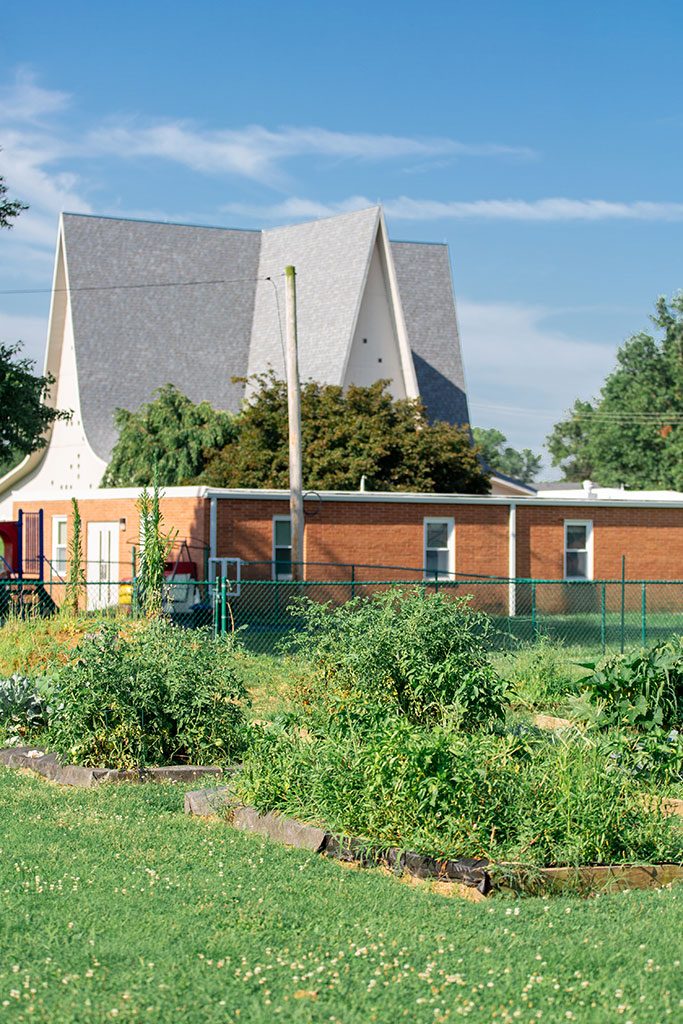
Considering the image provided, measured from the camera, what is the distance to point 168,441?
35.0 metres

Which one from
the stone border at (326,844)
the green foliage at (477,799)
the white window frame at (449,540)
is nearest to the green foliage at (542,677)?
the stone border at (326,844)

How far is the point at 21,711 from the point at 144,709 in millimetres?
1938

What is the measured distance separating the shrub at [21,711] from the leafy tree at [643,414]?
6229 centimetres

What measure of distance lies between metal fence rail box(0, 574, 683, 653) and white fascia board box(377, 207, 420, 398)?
12.7 m

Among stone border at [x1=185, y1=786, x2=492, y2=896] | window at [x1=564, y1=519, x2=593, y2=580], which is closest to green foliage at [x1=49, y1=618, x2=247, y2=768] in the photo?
stone border at [x1=185, y1=786, x2=492, y2=896]

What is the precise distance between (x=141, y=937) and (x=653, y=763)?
4.42 metres

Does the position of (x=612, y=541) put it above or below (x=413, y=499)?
below

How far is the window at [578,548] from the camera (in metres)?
29.9

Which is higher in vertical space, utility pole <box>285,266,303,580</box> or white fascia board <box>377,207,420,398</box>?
white fascia board <box>377,207,420,398</box>

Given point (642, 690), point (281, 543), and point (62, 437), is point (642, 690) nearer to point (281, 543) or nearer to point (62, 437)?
point (281, 543)

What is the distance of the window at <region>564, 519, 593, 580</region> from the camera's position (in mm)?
29906

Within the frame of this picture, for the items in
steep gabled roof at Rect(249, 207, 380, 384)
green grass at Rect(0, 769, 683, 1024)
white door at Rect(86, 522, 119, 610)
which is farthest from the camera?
steep gabled roof at Rect(249, 207, 380, 384)

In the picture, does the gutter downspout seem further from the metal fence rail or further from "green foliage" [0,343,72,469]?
"green foliage" [0,343,72,469]

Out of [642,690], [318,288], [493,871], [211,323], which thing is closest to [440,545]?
[318,288]
